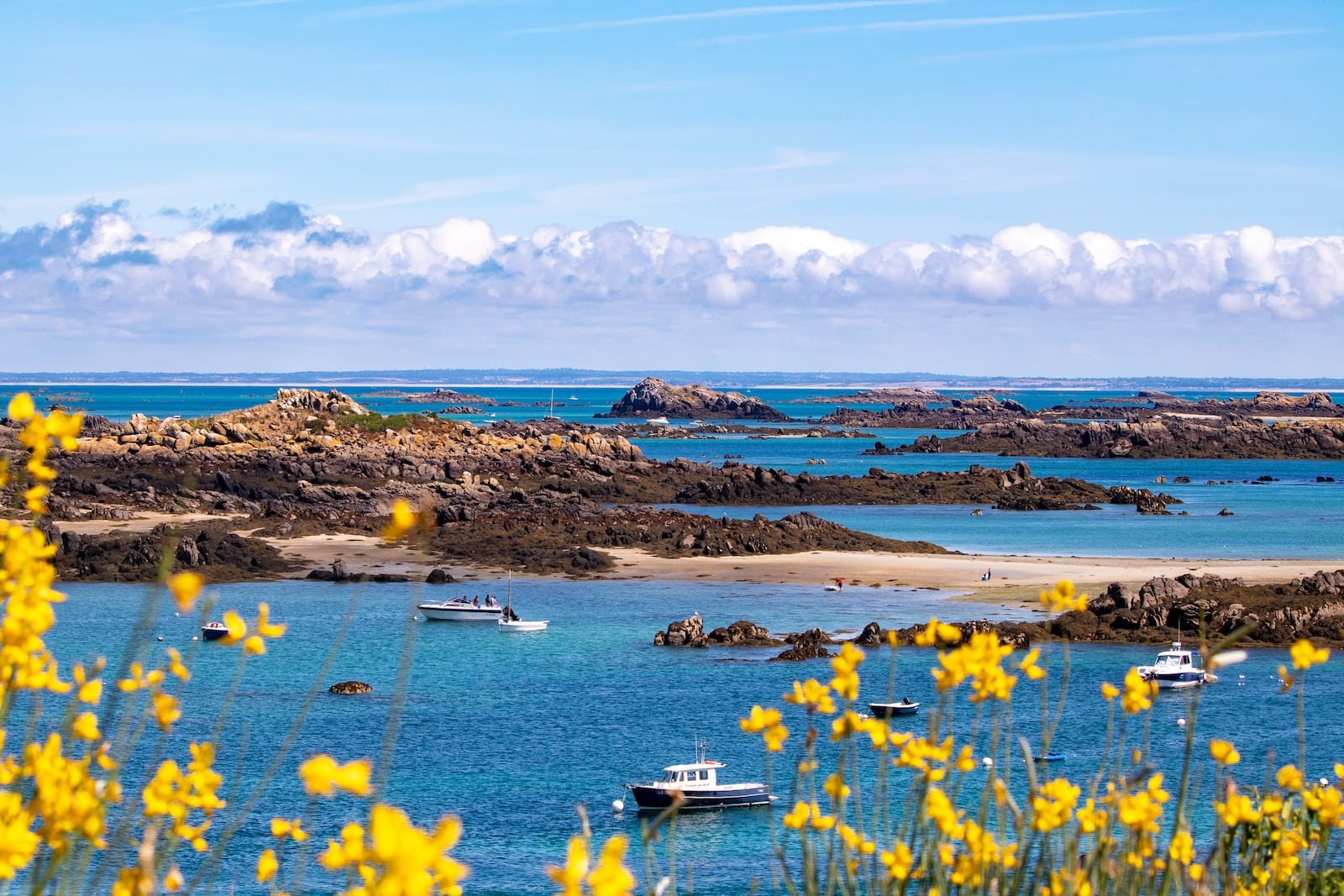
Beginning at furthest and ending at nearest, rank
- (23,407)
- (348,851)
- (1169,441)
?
(1169,441) → (23,407) → (348,851)

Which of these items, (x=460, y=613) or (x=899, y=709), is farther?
(x=460, y=613)

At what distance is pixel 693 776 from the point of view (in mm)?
24438

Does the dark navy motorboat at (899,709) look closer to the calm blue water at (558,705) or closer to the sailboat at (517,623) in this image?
the calm blue water at (558,705)

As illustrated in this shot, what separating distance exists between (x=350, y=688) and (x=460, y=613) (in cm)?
1071

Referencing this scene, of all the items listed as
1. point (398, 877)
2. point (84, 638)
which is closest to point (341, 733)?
point (84, 638)

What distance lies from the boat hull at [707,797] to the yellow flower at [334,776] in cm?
2095

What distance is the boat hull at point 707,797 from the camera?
23.5m

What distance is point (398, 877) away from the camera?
204 cm

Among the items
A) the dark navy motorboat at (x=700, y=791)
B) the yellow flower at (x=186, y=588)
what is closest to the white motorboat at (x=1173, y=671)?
the dark navy motorboat at (x=700, y=791)

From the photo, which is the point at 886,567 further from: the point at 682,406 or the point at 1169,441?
the point at 682,406

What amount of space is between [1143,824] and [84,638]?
3762 cm

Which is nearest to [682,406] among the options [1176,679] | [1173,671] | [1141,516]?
[1141,516]

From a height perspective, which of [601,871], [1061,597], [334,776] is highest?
[1061,597]

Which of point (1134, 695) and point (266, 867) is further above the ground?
A: point (1134, 695)
